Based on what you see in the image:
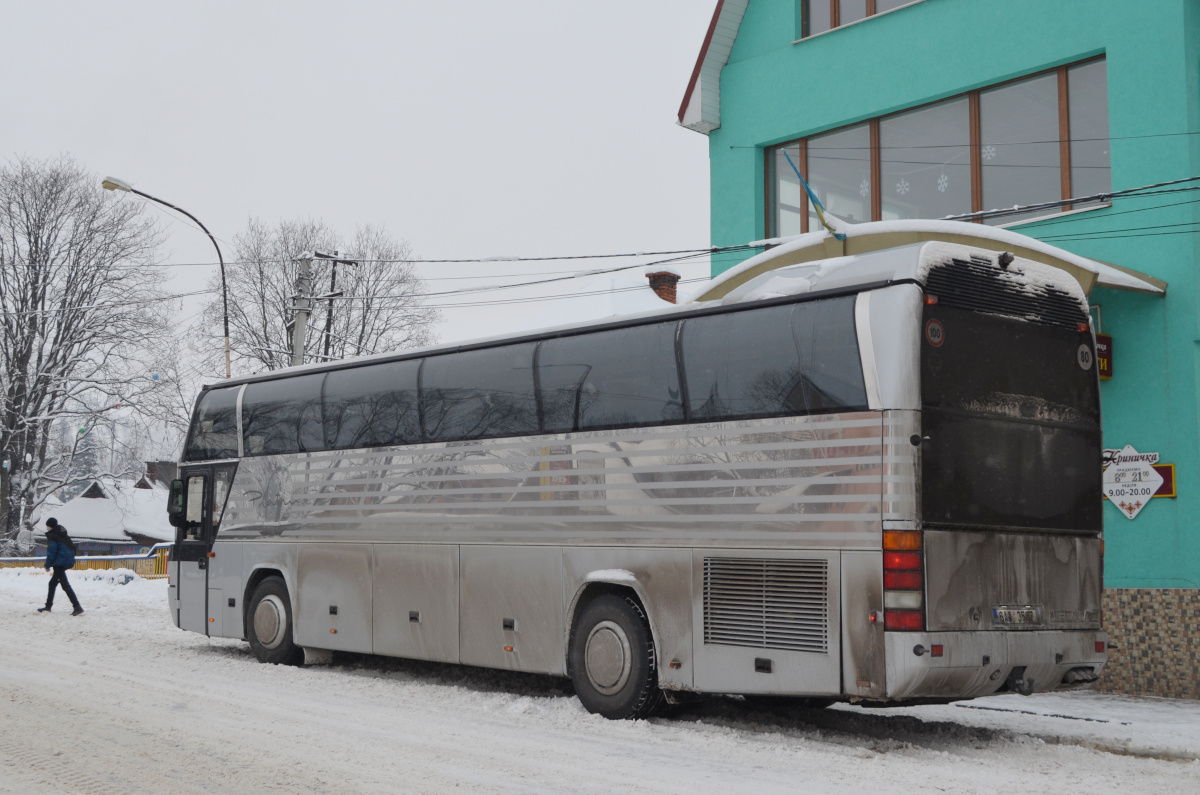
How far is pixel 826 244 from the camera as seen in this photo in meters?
14.1

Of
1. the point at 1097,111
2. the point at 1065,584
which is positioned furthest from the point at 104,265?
the point at 1065,584

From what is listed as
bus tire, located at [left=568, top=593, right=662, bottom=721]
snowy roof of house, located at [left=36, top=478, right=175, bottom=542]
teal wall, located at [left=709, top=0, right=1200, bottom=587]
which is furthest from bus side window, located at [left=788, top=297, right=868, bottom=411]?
snowy roof of house, located at [left=36, top=478, right=175, bottom=542]

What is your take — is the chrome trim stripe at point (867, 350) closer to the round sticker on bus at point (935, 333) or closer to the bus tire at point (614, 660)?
the round sticker on bus at point (935, 333)

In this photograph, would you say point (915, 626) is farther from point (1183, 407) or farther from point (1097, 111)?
point (1097, 111)

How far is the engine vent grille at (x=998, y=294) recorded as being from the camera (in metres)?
8.98

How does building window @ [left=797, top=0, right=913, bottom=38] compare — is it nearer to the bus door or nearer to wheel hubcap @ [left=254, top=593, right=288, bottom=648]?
the bus door

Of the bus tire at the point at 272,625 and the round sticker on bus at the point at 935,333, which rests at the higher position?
the round sticker on bus at the point at 935,333

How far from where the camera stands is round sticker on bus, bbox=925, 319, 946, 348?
876 centimetres

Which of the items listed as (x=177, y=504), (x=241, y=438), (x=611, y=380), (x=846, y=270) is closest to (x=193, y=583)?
(x=177, y=504)

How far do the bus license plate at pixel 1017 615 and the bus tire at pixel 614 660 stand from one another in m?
2.77

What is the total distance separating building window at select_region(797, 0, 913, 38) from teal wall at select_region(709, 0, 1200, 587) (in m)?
0.60

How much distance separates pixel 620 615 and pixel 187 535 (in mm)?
8079

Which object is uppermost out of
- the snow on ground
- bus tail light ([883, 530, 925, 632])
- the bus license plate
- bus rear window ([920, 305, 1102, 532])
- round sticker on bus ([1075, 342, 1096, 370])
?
round sticker on bus ([1075, 342, 1096, 370])

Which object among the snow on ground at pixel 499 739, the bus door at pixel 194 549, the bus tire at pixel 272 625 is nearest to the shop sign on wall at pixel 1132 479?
the snow on ground at pixel 499 739
